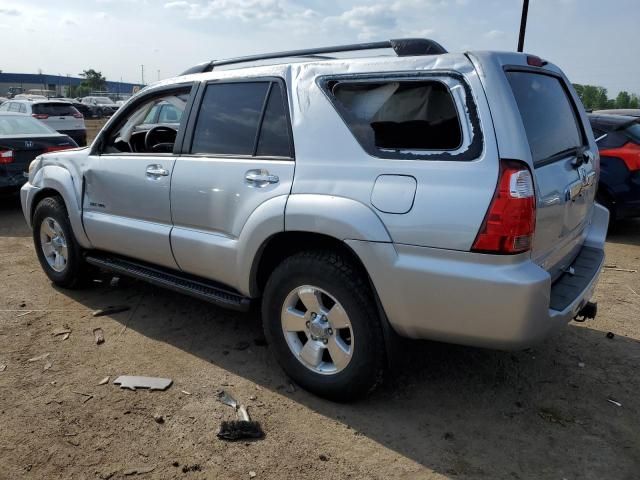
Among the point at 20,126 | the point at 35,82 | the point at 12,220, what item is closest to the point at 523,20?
the point at 20,126

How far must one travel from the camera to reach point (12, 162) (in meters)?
8.08

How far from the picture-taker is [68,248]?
482 cm

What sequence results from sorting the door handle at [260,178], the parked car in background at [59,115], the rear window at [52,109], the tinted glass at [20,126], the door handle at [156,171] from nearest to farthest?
the door handle at [260,178] → the door handle at [156,171] → the tinted glass at [20,126] → the parked car in background at [59,115] → the rear window at [52,109]

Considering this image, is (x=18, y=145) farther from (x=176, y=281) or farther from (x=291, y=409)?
(x=291, y=409)

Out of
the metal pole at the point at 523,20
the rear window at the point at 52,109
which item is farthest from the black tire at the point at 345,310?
the rear window at the point at 52,109

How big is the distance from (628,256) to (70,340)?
228 inches

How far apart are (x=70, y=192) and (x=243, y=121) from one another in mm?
1975

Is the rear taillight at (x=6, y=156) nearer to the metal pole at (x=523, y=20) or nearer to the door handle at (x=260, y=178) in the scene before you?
the door handle at (x=260, y=178)

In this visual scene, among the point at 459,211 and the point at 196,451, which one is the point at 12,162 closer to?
the point at 196,451

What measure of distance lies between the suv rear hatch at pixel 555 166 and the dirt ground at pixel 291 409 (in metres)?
0.81

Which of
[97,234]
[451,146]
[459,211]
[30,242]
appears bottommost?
[30,242]

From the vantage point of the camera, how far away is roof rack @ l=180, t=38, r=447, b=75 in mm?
2867

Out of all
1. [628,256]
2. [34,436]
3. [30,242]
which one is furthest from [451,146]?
[30,242]

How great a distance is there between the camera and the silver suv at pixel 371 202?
8.38 ft
